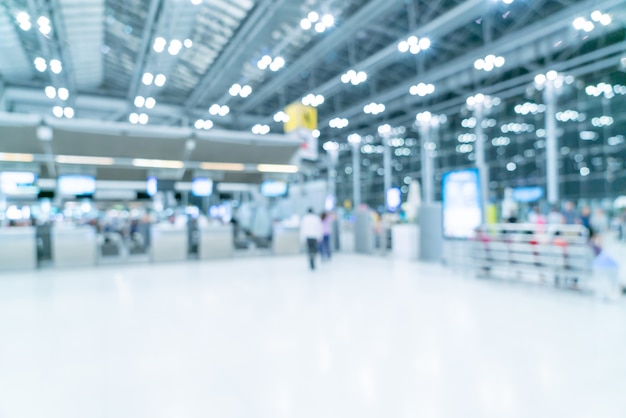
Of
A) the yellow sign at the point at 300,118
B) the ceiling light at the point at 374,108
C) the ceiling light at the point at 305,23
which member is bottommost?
the yellow sign at the point at 300,118

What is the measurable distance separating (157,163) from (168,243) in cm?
226

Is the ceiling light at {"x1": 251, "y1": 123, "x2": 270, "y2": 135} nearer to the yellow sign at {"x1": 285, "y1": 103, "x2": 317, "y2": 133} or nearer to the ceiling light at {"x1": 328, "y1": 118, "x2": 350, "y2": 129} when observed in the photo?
the yellow sign at {"x1": 285, "y1": 103, "x2": 317, "y2": 133}

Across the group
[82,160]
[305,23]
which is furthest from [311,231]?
[82,160]

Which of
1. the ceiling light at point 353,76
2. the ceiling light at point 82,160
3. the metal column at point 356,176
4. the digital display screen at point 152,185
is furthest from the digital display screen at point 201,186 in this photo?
the metal column at point 356,176

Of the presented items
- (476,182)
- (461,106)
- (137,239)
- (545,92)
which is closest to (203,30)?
(137,239)

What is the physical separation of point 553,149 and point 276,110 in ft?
40.6

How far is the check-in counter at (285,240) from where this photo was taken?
12.2m

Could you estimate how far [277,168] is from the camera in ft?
40.5

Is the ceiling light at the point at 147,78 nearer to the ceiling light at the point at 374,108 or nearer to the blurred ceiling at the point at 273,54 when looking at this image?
the blurred ceiling at the point at 273,54

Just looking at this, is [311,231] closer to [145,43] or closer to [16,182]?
[16,182]

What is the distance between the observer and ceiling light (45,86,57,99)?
1539 centimetres

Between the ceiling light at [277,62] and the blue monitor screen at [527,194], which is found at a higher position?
the ceiling light at [277,62]

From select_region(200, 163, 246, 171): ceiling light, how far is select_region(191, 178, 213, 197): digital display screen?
40 centimetres

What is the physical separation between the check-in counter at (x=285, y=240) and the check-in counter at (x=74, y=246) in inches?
191
